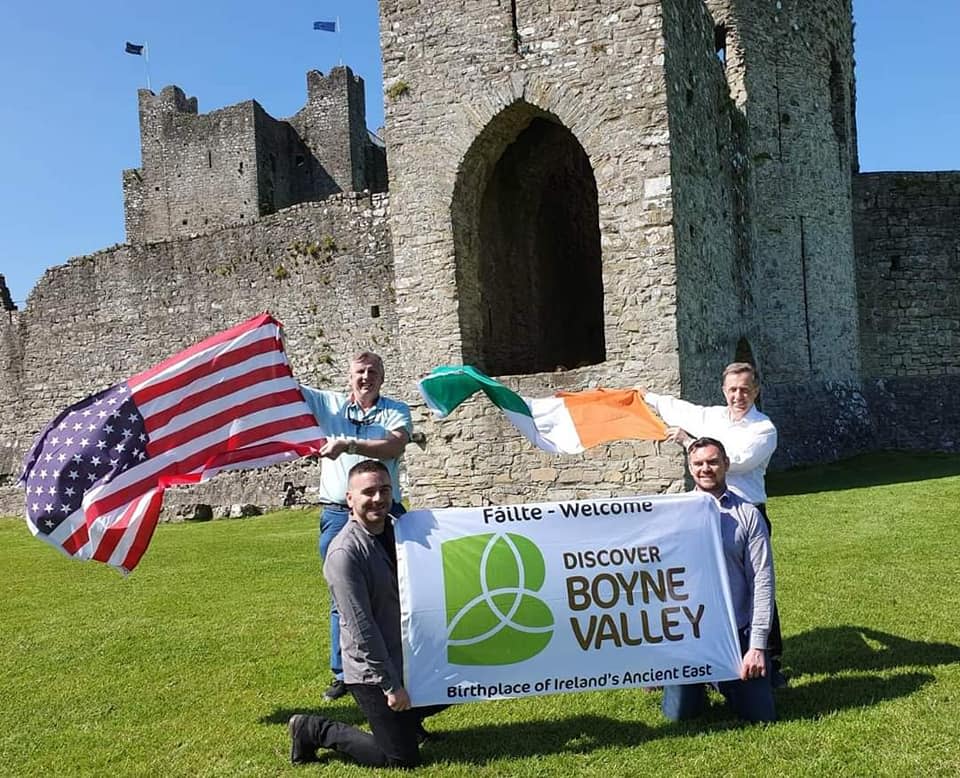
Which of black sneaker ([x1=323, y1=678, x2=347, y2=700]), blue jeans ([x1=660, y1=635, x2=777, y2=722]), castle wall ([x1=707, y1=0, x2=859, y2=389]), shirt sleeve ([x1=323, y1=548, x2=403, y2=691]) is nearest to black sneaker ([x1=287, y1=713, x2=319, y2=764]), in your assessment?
shirt sleeve ([x1=323, y1=548, x2=403, y2=691])

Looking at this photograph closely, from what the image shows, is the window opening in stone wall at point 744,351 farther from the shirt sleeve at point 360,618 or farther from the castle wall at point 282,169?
the castle wall at point 282,169

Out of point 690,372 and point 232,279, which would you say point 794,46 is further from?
point 232,279

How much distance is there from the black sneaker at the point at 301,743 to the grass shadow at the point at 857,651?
107 inches

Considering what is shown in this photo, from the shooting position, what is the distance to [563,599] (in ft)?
14.5

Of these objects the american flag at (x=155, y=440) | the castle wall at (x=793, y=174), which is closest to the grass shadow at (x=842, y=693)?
the american flag at (x=155, y=440)

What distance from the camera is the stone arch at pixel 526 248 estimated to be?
1125 centimetres

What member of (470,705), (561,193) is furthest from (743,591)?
(561,193)

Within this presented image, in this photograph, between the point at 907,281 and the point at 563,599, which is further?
the point at 907,281

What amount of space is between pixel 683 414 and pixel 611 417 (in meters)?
0.64

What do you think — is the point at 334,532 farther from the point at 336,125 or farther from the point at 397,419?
the point at 336,125

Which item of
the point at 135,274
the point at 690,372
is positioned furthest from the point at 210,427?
the point at 135,274

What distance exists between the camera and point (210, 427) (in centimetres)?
518

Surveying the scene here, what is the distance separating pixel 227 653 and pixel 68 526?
6.22 ft

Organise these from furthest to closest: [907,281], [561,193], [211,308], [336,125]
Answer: [336,125] < [907,281] < [211,308] < [561,193]
